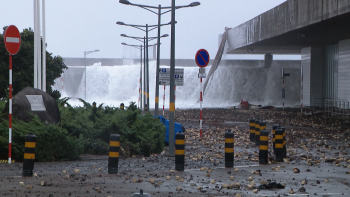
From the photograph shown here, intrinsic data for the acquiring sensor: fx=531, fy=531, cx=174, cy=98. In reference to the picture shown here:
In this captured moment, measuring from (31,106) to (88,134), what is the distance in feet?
5.56

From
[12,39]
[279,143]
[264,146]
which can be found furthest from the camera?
[279,143]

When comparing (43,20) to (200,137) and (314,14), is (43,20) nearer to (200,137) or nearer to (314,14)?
(200,137)

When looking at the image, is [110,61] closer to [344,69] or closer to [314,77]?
[314,77]

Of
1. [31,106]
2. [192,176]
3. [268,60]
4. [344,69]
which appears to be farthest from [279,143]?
[268,60]

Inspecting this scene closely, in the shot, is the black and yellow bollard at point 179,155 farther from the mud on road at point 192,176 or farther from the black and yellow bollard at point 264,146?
the black and yellow bollard at point 264,146

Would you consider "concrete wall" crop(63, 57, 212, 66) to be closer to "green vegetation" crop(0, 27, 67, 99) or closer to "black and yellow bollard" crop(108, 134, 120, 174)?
"green vegetation" crop(0, 27, 67, 99)

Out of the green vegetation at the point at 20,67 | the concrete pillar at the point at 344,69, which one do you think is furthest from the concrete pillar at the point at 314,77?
the green vegetation at the point at 20,67

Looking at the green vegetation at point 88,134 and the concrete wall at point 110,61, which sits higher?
the concrete wall at point 110,61

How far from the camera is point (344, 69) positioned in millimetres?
36406

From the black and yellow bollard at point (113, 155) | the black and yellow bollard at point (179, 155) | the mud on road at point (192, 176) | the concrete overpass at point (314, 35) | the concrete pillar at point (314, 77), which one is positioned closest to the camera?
the mud on road at point (192, 176)

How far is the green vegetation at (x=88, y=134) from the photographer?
1256 cm

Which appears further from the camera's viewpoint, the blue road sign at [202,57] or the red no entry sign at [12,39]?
the blue road sign at [202,57]

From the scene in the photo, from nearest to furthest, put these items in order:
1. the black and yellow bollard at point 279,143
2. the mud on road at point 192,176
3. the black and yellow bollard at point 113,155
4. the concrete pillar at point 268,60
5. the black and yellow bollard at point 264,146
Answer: the mud on road at point 192,176
the black and yellow bollard at point 113,155
the black and yellow bollard at point 264,146
the black and yellow bollard at point 279,143
the concrete pillar at point 268,60

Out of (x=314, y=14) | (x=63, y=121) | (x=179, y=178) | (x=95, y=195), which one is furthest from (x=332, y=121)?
(x=95, y=195)
